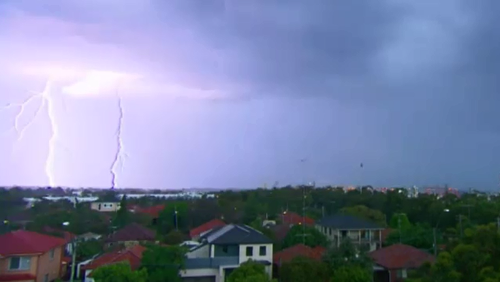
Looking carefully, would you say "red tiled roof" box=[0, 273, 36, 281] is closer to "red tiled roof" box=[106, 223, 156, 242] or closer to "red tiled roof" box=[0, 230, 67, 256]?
"red tiled roof" box=[0, 230, 67, 256]

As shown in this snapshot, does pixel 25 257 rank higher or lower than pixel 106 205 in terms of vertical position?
lower

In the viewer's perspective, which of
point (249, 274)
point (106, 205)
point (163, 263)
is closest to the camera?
point (249, 274)

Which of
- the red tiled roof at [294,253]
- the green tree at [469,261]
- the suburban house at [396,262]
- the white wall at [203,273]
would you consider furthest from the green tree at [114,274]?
the suburban house at [396,262]

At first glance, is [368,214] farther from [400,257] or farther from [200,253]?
[200,253]

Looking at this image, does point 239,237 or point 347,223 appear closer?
point 239,237

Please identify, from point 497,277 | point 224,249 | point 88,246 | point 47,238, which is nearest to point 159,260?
point 224,249

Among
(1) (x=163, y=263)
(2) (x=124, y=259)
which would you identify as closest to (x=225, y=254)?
(1) (x=163, y=263)

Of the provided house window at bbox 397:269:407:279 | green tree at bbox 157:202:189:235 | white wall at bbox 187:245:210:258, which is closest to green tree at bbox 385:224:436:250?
house window at bbox 397:269:407:279
